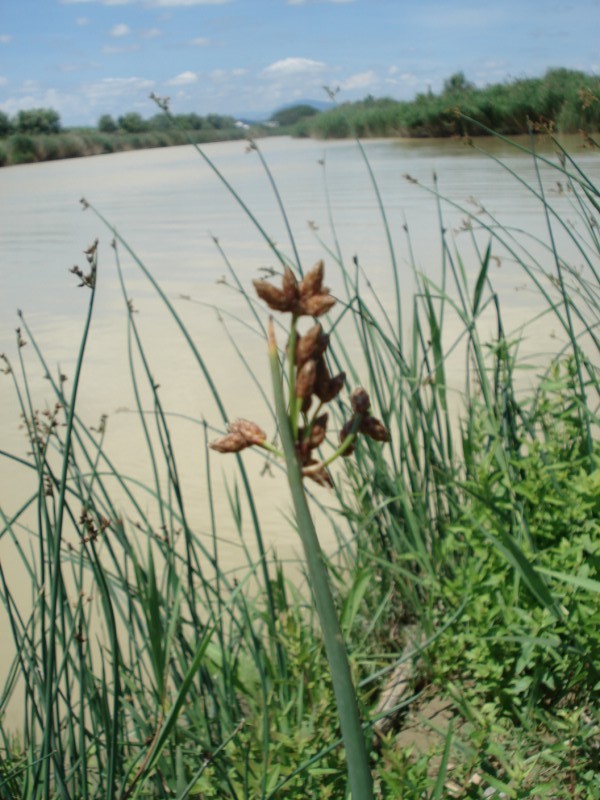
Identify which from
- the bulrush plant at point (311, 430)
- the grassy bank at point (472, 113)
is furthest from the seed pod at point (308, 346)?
the grassy bank at point (472, 113)

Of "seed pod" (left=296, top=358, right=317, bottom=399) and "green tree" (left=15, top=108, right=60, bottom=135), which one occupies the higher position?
"green tree" (left=15, top=108, right=60, bottom=135)

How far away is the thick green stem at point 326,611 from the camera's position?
390 millimetres

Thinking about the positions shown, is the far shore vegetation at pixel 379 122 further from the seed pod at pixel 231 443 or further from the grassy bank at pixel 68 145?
the seed pod at pixel 231 443

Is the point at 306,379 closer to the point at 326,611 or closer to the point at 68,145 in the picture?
the point at 326,611

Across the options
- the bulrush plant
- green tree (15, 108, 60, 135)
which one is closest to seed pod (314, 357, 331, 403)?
the bulrush plant

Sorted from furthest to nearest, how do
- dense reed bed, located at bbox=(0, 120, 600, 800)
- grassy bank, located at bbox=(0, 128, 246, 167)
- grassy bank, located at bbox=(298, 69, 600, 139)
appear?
grassy bank, located at bbox=(0, 128, 246, 167) → grassy bank, located at bbox=(298, 69, 600, 139) → dense reed bed, located at bbox=(0, 120, 600, 800)

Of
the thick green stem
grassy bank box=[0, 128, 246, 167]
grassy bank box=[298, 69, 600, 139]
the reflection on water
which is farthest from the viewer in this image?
grassy bank box=[0, 128, 246, 167]

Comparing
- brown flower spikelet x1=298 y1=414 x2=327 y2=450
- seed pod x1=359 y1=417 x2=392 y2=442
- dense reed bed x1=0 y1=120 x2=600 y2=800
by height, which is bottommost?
dense reed bed x1=0 y1=120 x2=600 y2=800

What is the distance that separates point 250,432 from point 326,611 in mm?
91

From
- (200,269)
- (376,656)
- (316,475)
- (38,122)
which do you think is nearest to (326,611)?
(316,475)

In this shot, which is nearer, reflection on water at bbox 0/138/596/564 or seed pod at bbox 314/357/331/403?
seed pod at bbox 314/357/331/403

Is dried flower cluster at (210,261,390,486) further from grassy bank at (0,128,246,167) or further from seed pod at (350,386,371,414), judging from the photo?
grassy bank at (0,128,246,167)

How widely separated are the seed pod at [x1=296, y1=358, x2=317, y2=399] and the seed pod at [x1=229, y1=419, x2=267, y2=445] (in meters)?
0.04

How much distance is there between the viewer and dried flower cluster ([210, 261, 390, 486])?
1.29 ft
